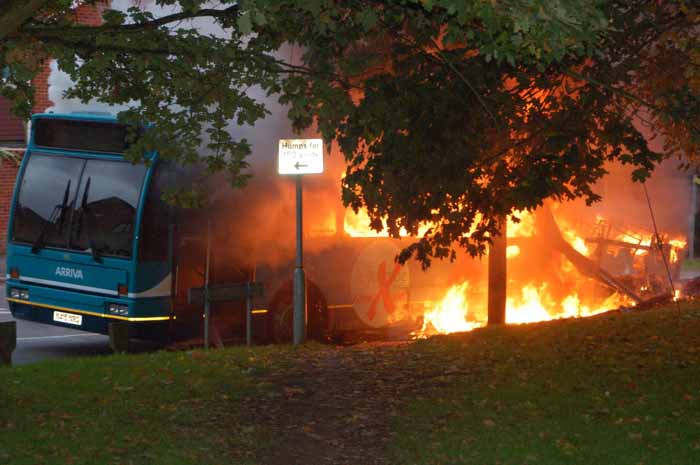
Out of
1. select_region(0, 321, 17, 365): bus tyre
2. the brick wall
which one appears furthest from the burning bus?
the brick wall

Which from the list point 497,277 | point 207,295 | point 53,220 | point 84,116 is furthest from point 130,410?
point 497,277

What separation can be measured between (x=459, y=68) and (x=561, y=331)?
512 centimetres

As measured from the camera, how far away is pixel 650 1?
33.7ft

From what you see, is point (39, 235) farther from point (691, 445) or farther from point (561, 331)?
point (691, 445)

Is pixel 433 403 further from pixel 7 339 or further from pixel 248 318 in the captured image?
pixel 248 318

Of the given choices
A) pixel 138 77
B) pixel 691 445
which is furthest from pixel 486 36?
pixel 138 77

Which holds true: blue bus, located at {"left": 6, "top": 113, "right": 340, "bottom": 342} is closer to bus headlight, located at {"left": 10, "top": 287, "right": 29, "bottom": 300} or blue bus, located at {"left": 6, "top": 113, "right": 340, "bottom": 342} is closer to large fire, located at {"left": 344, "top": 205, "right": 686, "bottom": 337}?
bus headlight, located at {"left": 10, "top": 287, "right": 29, "bottom": 300}

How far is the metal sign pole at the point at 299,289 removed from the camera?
12.5m

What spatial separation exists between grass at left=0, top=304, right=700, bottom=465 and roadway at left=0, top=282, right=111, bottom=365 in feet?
7.11

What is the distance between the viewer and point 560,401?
881 cm

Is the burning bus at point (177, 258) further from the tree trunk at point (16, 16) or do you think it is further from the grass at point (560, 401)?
the tree trunk at point (16, 16)

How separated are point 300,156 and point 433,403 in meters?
4.21

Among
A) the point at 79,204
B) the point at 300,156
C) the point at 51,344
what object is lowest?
the point at 51,344

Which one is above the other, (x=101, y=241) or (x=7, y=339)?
(x=101, y=241)
